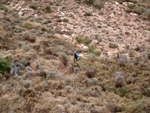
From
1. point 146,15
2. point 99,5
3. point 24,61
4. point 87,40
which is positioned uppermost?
point 99,5

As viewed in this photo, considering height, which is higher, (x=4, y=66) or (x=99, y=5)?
(x=99, y=5)

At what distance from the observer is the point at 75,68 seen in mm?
7566

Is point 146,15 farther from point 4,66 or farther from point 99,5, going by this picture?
point 4,66

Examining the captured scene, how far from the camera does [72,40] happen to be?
38.9 feet

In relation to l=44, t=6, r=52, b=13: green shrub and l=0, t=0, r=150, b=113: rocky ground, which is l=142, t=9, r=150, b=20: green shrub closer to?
l=0, t=0, r=150, b=113: rocky ground

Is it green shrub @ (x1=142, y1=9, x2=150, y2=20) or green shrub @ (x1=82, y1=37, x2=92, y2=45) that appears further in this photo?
green shrub @ (x1=142, y1=9, x2=150, y2=20)

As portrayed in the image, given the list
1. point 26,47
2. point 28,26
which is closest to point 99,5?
point 28,26

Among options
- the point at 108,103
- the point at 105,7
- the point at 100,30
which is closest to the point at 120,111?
the point at 108,103

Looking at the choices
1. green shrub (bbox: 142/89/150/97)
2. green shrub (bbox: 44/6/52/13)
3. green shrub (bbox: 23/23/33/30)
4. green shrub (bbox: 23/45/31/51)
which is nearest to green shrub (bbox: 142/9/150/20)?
green shrub (bbox: 44/6/52/13)

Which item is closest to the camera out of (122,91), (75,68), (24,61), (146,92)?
(146,92)

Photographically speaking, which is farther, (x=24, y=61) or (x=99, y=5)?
(x=99, y=5)

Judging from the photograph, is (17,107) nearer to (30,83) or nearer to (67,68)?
(30,83)

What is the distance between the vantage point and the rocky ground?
4.99m

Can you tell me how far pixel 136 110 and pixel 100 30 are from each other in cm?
1072
